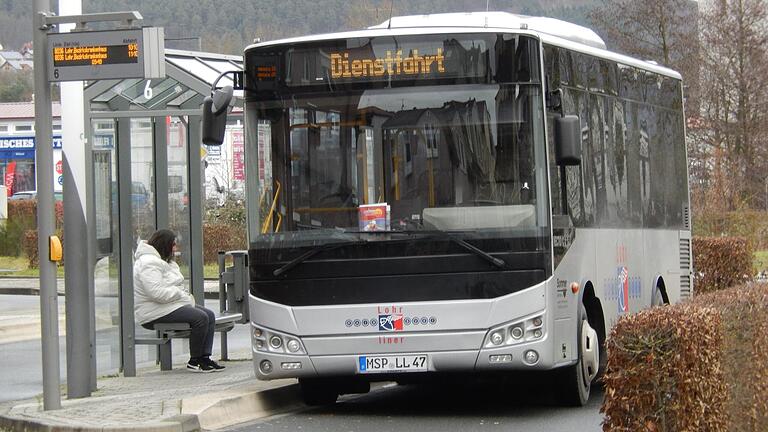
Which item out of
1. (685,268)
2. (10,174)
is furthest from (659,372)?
(10,174)

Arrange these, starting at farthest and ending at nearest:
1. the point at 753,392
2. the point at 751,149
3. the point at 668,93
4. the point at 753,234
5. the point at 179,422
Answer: the point at 751,149 → the point at 753,234 → the point at 668,93 → the point at 179,422 → the point at 753,392

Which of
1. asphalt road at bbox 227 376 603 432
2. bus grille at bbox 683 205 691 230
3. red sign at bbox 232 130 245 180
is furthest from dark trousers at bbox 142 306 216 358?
red sign at bbox 232 130 245 180

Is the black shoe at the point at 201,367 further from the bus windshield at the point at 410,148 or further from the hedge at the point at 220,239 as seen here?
the hedge at the point at 220,239

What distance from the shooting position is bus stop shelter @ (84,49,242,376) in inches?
566

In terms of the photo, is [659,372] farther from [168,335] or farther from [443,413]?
[168,335]

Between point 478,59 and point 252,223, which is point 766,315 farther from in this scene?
point 252,223

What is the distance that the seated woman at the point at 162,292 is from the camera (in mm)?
14469

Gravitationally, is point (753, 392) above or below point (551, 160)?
below

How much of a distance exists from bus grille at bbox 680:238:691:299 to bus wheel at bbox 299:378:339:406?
5.65 meters

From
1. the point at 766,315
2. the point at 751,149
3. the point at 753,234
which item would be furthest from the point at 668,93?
the point at 751,149

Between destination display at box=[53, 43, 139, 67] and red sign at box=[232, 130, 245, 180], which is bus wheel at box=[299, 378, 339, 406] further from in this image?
red sign at box=[232, 130, 245, 180]

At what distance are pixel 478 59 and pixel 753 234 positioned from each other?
22983 millimetres

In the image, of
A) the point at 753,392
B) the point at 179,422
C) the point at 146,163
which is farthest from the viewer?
the point at 146,163

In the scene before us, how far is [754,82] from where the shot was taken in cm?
5153
